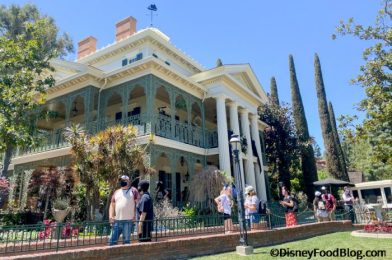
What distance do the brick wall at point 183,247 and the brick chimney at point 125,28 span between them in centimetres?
1737

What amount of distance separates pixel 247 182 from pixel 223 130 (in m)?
3.96

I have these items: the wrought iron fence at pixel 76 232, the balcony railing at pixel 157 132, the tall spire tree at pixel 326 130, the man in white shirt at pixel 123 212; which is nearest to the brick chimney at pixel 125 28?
the balcony railing at pixel 157 132

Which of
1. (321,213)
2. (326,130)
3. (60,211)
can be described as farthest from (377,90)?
(326,130)

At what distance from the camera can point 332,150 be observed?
29891 mm

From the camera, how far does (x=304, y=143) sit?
27.8 m

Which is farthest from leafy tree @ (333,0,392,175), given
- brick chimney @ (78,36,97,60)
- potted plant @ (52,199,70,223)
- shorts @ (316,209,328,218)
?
brick chimney @ (78,36,97,60)

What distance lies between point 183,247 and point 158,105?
12337mm

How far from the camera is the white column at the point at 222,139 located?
16.4m

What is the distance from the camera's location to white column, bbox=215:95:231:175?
16.4m

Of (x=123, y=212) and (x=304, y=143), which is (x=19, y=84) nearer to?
(x=123, y=212)

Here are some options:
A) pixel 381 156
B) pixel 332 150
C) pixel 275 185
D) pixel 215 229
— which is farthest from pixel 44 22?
pixel 332 150

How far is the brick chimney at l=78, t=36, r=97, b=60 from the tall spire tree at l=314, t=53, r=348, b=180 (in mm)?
23294

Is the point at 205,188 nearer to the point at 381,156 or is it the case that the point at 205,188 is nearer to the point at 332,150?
the point at 381,156

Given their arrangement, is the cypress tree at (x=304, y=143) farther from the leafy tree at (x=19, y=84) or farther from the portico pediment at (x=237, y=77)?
the leafy tree at (x=19, y=84)
